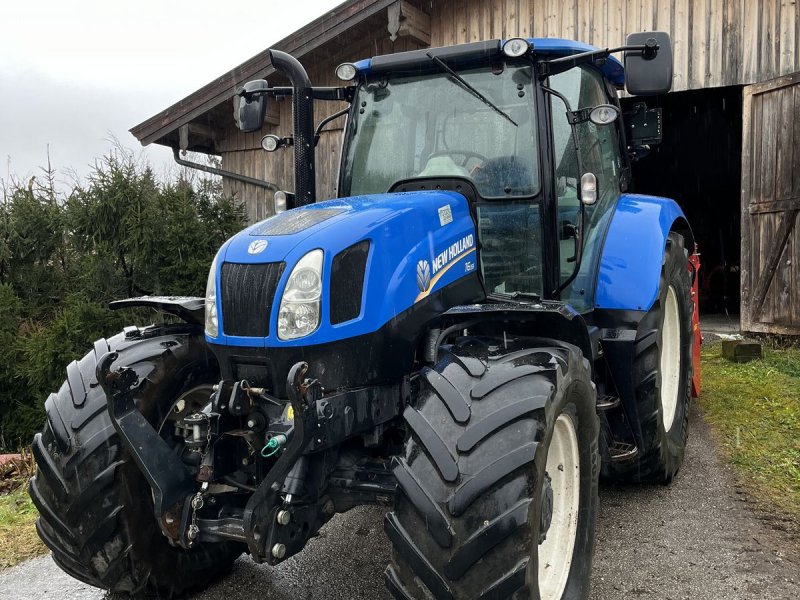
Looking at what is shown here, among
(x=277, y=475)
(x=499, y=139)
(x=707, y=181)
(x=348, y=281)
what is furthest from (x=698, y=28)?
(x=707, y=181)

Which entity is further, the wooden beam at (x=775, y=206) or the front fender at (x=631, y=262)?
the wooden beam at (x=775, y=206)

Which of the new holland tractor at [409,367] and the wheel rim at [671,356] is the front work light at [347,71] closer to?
the new holland tractor at [409,367]

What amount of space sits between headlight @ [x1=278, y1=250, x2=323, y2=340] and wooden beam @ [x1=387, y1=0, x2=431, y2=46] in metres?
6.88

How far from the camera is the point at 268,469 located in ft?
8.47

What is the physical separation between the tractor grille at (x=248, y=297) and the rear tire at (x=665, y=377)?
2.13m

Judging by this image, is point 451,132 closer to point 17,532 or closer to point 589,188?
point 589,188

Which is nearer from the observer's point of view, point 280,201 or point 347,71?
point 347,71

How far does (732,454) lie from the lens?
4680 millimetres

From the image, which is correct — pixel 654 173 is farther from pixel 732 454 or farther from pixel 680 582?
pixel 680 582

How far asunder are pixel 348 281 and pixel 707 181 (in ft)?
49.1

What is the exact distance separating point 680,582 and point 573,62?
7.61ft

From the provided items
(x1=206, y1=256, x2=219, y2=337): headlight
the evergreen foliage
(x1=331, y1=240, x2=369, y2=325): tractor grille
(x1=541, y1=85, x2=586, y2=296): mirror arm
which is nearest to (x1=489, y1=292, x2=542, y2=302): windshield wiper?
(x1=541, y1=85, x2=586, y2=296): mirror arm

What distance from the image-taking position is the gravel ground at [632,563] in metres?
3.02

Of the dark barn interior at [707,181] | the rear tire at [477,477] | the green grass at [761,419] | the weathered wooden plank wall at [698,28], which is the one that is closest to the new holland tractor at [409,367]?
the rear tire at [477,477]
